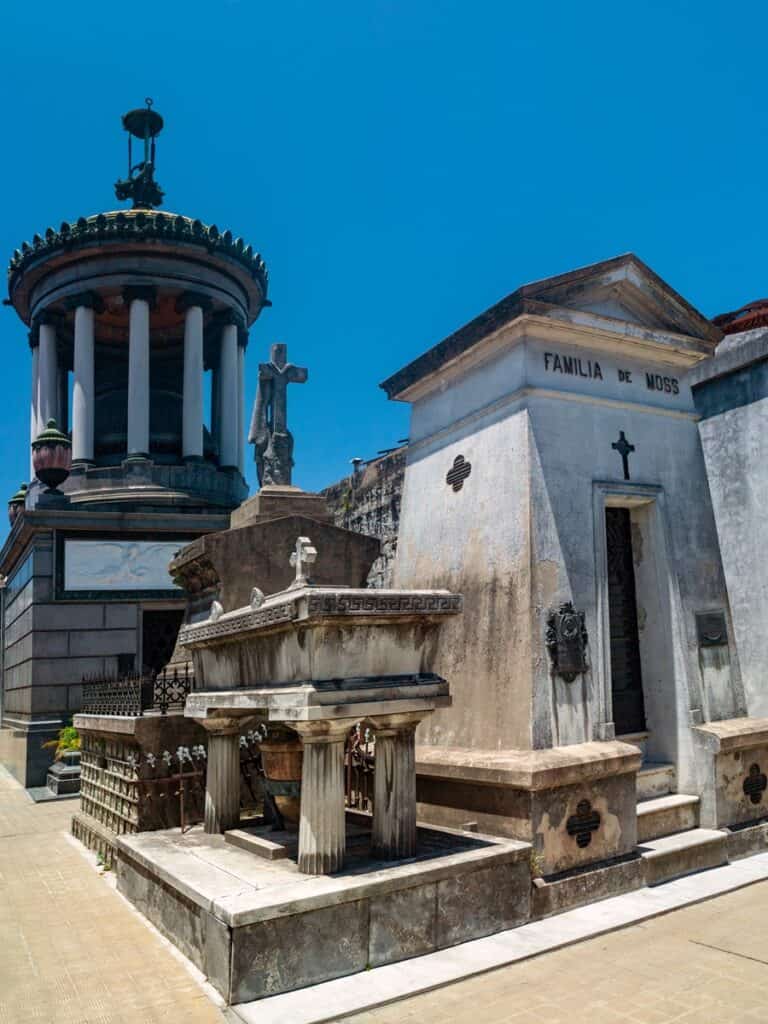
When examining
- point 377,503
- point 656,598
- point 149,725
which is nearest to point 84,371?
point 377,503

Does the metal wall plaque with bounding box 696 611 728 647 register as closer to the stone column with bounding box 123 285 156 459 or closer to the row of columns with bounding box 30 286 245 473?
the row of columns with bounding box 30 286 245 473

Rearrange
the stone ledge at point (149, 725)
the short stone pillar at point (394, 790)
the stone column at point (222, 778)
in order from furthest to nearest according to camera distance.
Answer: the stone ledge at point (149, 725)
the stone column at point (222, 778)
the short stone pillar at point (394, 790)

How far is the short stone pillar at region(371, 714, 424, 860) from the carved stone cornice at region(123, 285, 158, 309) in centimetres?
2021

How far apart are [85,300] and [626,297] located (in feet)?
62.5

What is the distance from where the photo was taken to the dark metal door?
31.7ft

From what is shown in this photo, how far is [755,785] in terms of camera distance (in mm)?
9594

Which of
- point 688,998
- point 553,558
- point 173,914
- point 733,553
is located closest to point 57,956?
point 173,914

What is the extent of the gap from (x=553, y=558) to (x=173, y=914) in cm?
469

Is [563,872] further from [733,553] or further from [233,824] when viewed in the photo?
[733,553]

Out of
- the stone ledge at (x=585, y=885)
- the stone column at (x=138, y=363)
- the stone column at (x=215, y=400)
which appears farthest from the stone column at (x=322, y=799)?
the stone column at (x=215, y=400)

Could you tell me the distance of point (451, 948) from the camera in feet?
21.8

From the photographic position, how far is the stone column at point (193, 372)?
25.1 meters

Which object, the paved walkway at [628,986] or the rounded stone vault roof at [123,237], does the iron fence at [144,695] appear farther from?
the rounded stone vault roof at [123,237]

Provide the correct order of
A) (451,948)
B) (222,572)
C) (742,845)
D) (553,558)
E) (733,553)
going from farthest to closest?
(733,553) < (222,572) < (742,845) < (553,558) < (451,948)
